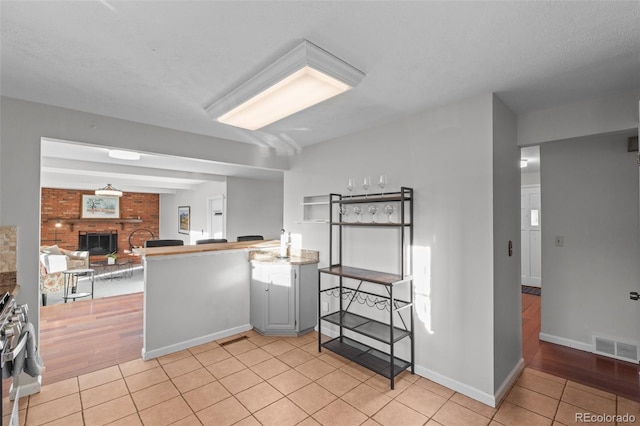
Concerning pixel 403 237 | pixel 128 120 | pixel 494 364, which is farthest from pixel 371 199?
pixel 128 120

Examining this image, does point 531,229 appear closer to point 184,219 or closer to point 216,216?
point 216,216

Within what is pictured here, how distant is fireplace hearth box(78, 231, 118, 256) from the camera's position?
27.1 feet

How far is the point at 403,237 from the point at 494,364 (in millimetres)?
1192

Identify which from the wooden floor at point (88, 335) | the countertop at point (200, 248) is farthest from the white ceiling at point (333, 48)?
the wooden floor at point (88, 335)

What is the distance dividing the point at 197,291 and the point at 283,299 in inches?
39.0

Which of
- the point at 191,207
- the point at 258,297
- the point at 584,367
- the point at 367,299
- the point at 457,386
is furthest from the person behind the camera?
the point at 191,207

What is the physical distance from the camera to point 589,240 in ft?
10.4

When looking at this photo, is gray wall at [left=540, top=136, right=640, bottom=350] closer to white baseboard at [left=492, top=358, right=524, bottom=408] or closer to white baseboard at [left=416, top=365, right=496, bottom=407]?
white baseboard at [left=492, top=358, right=524, bottom=408]

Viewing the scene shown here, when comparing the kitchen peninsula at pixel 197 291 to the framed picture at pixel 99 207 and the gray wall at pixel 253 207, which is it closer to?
the gray wall at pixel 253 207

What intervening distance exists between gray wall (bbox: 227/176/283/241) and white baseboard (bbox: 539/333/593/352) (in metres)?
5.11

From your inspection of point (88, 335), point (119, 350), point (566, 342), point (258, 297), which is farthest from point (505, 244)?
point (88, 335)

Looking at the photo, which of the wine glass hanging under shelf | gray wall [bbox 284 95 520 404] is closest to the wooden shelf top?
gray wall [bbox 284 95 520 404]

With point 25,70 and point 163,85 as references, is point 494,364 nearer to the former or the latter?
point 163,85

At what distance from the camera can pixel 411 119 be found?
2.84 meters
